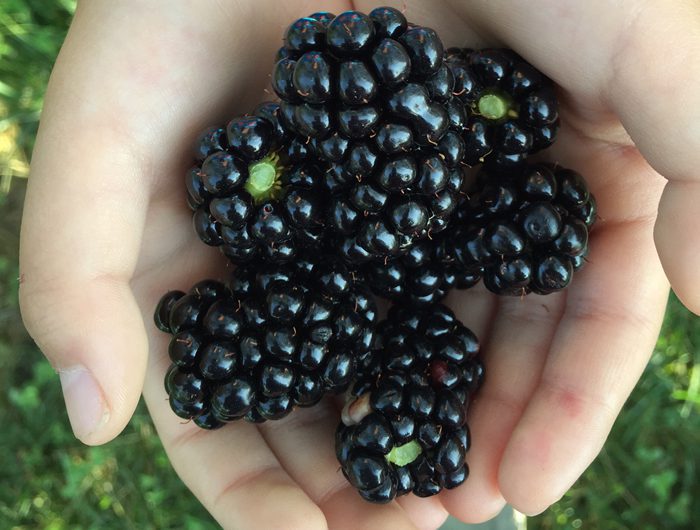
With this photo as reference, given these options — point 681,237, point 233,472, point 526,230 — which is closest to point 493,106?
point 526,230

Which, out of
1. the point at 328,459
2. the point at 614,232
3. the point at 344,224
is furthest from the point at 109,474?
the point at 614,232

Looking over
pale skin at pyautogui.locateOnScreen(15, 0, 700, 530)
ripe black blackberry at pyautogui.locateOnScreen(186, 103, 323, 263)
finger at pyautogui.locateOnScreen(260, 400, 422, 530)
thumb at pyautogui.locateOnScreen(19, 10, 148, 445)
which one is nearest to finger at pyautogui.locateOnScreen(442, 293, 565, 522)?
pale skin at pyautogui.locateOnScreen(15, 0, 700, 530)

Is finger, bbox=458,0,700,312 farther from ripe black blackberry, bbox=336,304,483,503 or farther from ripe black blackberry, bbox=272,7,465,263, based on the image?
ripe black blackberry, bbox=336,304,483,503

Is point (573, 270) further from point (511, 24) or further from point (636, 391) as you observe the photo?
point (636, 391)

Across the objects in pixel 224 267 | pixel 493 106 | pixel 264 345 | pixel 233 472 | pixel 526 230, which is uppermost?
pixel 493 106

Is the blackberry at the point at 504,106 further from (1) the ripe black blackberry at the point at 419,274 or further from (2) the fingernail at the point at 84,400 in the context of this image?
(2) the fingernail at the point at 84,400

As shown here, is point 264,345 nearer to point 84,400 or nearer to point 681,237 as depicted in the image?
point 84,400
